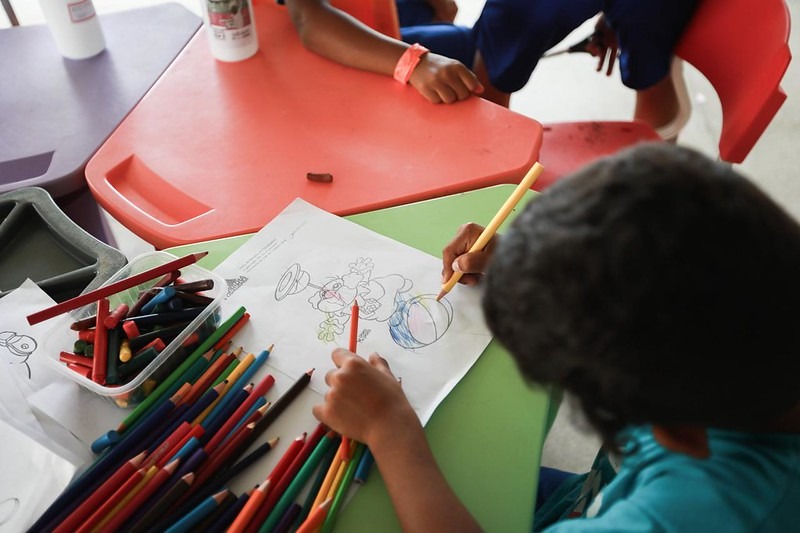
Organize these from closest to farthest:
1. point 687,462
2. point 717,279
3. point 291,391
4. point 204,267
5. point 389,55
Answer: point 717,279 < point 687,462 < point 291,391 < point 204,267 < point 389,55

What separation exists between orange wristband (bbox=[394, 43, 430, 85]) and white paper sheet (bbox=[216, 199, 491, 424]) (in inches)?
11.6

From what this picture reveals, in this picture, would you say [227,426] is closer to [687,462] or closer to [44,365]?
[44,365]

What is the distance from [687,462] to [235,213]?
552 mm

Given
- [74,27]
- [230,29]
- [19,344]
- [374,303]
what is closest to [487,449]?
[374,303]

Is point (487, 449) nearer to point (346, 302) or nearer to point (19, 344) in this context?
point (346, 302)

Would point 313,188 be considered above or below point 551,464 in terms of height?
above

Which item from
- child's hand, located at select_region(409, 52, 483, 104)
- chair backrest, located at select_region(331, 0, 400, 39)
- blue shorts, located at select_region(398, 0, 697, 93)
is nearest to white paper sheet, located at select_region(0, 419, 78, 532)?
child's hand, located at select_region(409, 52, 483, 104)

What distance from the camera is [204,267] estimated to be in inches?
28.1

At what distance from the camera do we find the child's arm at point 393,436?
1.63ft

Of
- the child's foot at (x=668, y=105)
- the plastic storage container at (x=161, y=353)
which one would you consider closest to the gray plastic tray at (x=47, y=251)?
the plastic storage container at (x=161, y=353)

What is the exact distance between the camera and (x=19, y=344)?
63cm

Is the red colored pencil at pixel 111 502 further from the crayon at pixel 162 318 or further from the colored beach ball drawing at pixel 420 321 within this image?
the colored beach ball drawing at pixel 420 321

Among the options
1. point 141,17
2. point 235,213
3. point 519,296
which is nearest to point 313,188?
point 235,213

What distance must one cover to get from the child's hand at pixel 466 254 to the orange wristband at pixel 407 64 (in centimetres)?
35
